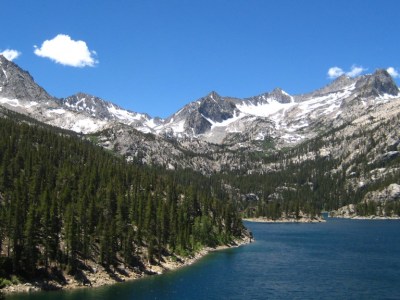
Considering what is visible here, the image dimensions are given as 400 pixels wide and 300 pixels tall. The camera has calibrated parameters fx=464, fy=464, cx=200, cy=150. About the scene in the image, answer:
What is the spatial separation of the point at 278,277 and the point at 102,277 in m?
38.6

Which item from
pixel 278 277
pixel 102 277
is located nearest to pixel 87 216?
pixel 102 277

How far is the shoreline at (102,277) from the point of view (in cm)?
8394

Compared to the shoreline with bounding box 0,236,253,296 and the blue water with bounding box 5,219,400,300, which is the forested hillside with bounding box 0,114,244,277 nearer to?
the shoreline with bounding box 0,236,253,296

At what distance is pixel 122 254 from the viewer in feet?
347

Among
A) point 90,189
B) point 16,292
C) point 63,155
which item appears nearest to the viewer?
point 16,292

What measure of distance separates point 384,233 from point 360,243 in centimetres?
4231

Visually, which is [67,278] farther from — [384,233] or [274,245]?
[384,233]

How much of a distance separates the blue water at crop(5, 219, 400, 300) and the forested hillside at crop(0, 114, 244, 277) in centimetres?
883

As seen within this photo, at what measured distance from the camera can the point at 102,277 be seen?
94875mm

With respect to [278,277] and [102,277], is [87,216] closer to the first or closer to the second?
[102,277]

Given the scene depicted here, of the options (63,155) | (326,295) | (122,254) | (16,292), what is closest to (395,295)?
(326,295)

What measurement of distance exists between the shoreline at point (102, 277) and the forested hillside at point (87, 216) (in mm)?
2471

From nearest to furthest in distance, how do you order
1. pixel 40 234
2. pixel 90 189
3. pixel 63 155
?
1. pixel 40 234
2. pixel 90 189
3. pixel 63 155

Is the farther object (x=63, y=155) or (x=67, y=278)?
(x=63, y=155)
